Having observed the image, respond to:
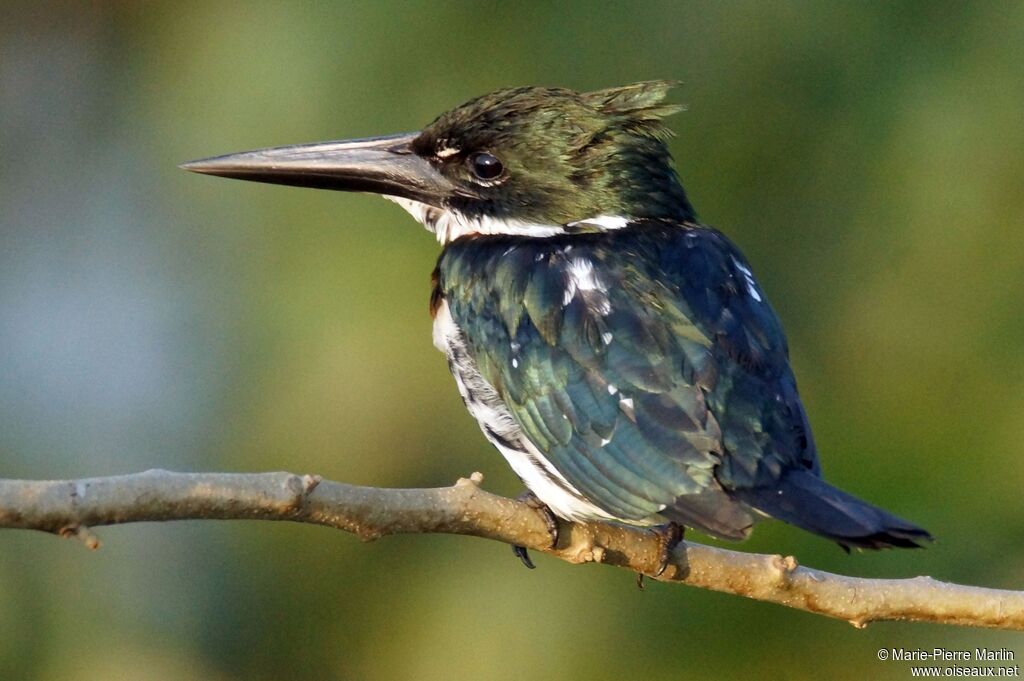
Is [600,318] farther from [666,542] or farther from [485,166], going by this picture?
[485,166]

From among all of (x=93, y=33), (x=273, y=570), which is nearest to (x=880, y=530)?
(x=273, y=570)

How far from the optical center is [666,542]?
2.77 metres

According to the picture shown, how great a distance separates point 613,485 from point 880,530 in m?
0.49

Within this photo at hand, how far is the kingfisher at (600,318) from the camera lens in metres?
2.61

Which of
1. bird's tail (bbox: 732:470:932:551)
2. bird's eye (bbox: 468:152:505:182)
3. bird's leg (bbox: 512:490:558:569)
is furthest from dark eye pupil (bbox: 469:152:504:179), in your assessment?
bird's tail (bbox: 732:470:932:551)

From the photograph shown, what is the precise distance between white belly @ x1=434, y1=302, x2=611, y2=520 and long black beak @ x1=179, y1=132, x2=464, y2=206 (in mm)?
343

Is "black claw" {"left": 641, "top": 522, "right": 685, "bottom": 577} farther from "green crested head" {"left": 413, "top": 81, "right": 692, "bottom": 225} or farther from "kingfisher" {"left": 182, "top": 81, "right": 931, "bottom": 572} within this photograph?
"green crested head" {"left": 413, "top": 81, "right": 692, "bottom": 225}

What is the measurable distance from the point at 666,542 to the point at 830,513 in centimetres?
42

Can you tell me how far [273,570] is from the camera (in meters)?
3.97

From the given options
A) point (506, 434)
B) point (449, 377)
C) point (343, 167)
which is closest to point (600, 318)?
point (506, 434)

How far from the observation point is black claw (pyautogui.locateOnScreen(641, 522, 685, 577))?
109 inches

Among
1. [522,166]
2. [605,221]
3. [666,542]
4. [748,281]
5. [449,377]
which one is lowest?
[666,542]

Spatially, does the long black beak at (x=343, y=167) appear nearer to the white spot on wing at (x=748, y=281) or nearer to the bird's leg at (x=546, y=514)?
the white spot on wing at (x=748, y=281)

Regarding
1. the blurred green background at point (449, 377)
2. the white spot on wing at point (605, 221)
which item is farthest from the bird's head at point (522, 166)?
the blurred green background at point (449, 377)
